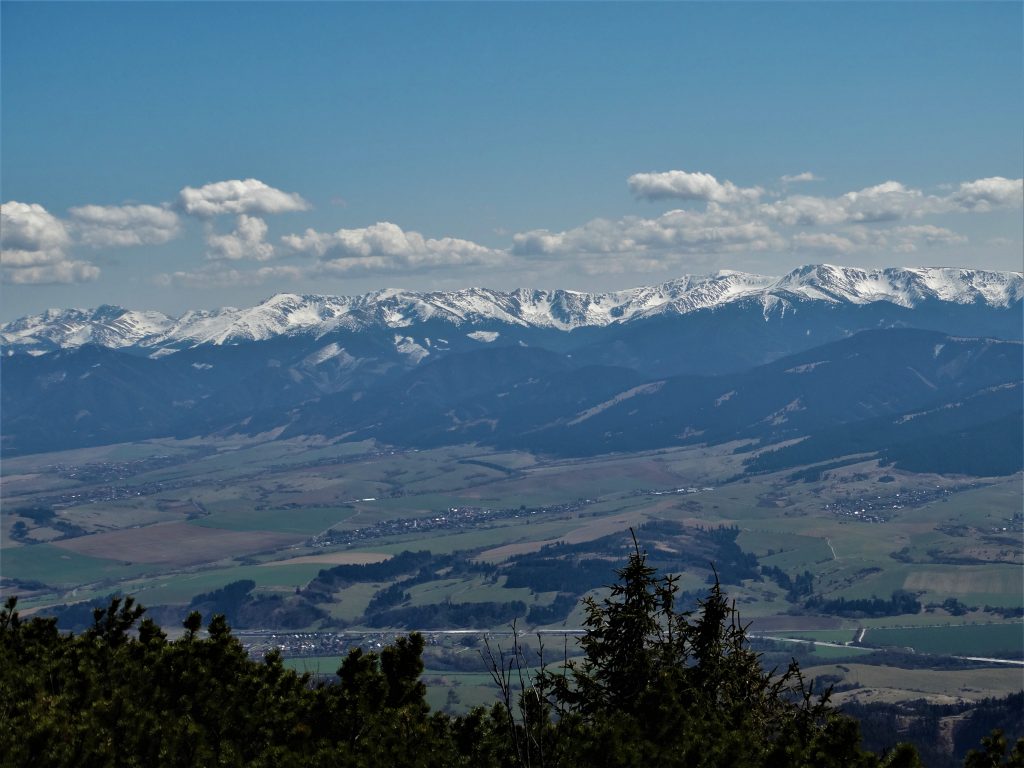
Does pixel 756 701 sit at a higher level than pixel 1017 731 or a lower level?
higher

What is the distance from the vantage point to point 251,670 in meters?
34.6

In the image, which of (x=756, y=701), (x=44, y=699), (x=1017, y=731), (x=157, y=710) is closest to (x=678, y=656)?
(x=756, y=701)

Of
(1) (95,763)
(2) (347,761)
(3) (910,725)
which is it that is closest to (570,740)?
(2) (347,761)

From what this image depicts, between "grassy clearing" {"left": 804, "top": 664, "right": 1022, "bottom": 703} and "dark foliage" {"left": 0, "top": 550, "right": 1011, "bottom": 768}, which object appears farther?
"grassy clearing" {"left": 804, "top": 664, "right": 1022, "bottom": 703}

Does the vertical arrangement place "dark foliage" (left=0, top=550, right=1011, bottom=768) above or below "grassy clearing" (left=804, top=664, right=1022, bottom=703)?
above

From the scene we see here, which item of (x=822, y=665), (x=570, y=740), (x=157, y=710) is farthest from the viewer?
(x=822, y=665)

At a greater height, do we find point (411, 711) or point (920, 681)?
point (411, 711)

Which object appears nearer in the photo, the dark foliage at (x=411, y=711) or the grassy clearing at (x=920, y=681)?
the dark foliage at (x=411, y=711)

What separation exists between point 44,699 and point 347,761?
25.6 ft

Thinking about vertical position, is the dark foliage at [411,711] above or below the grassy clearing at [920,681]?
above

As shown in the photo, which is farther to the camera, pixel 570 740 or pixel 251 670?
pixel 251 670

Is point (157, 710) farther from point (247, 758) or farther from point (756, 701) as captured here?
point (756, 701)

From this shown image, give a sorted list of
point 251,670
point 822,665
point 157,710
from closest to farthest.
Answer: point 157,710, point 251,670, point 822,665

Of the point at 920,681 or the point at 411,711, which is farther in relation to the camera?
the point at 920,681
